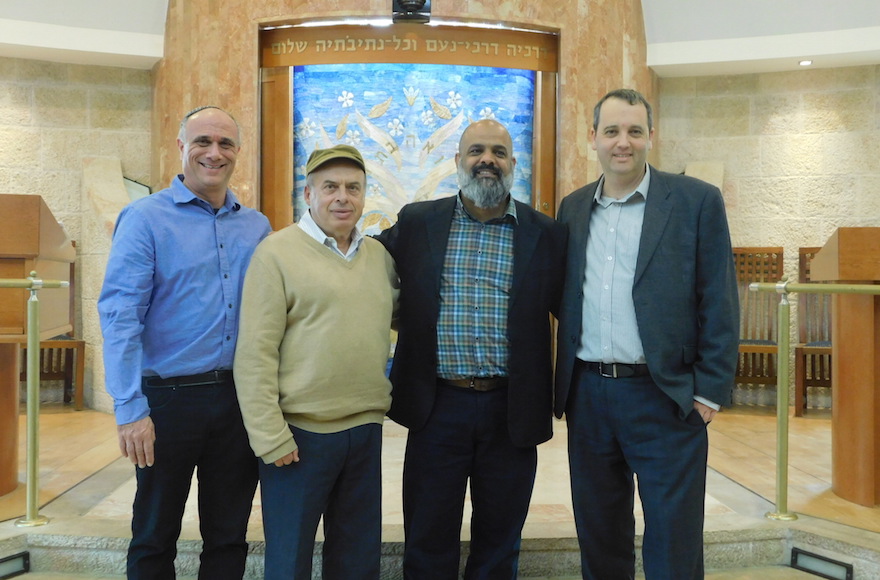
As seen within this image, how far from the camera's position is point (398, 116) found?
16.7ft

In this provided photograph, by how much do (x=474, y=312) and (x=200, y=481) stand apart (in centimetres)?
93

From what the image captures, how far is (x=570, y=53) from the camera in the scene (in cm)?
510

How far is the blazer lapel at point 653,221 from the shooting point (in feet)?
6.82

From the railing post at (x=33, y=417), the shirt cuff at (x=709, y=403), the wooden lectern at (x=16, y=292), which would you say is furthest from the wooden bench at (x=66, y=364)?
the shirt cuff at (x=709, y=403)

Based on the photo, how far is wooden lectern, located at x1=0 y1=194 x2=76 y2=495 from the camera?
10.4ft

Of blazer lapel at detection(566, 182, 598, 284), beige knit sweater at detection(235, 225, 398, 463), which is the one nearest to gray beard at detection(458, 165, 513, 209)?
blazer lapel at detection(566, 182, 598, 284)

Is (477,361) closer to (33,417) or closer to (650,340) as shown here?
(650,340)

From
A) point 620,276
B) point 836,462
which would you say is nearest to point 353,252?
point 620,276

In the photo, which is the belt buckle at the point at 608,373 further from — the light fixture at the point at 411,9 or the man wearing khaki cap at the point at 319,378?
the light fixture at the point at 411,9

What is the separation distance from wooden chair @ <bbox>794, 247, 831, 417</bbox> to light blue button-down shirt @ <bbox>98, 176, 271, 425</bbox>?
4578 mm

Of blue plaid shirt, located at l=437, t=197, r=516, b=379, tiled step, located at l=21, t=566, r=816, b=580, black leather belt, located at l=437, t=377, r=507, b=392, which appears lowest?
tiled step, located at l=21, t=566, r=816, b=580

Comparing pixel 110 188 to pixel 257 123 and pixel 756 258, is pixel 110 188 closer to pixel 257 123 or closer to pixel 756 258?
pixel 257 123

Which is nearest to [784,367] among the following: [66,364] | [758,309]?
[758,309]

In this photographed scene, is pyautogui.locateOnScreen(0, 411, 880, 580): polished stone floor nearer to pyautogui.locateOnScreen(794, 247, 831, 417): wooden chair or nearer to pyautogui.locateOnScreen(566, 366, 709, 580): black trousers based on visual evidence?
pyautogui.locateOnScreen(566, 366, 709, 580): black trousers
